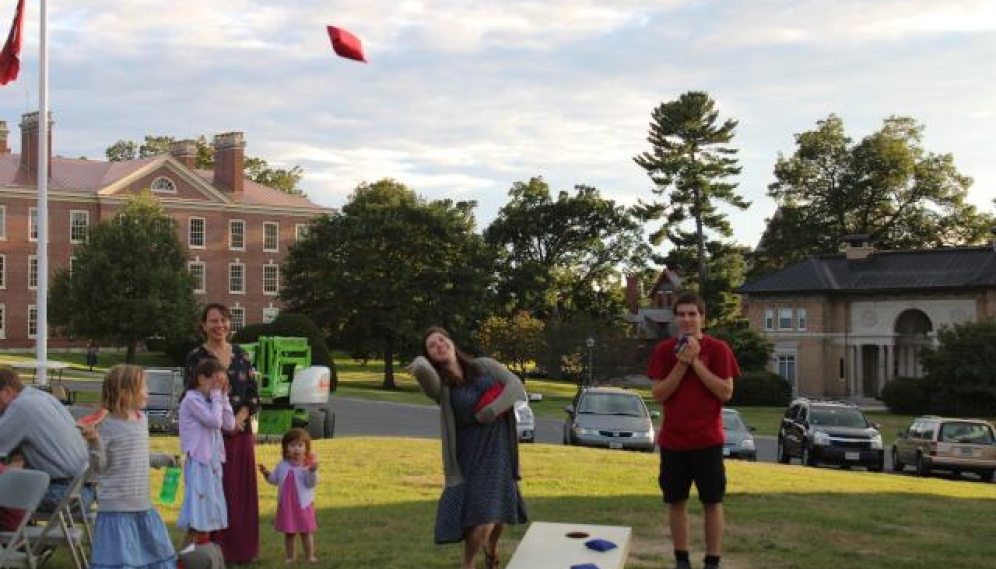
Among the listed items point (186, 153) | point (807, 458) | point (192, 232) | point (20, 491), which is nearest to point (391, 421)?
point (807, 458)

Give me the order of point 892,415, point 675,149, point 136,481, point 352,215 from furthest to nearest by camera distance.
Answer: point 675,149 → point 352,215 → point 892,415 → point 136,481

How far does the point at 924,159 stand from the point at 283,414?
2763 inches

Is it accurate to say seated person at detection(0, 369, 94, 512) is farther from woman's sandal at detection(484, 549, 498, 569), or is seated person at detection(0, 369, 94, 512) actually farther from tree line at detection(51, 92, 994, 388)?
tree line at detection(51, 92, 994, 388)

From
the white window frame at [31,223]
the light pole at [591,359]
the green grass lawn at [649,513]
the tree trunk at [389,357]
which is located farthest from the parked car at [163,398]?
the white window frame at [31,223]

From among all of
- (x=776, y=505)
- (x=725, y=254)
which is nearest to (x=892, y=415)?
(x=725, y=254)

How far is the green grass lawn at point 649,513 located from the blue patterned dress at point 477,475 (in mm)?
1231

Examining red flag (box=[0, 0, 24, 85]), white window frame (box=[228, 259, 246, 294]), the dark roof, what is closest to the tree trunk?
white window frame (box=[228, 259, 246, 294])

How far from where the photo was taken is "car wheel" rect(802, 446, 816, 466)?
91.5 ft

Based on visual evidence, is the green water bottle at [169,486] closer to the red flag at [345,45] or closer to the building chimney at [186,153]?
the red flag at [345,45]

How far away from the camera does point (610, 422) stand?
26750 mm

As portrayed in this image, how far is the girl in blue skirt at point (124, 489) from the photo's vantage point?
7895mm

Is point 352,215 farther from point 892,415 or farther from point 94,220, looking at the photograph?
point 892,415

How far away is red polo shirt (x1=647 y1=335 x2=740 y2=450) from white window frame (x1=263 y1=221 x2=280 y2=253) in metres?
77.7

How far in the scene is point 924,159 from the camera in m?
84.9
